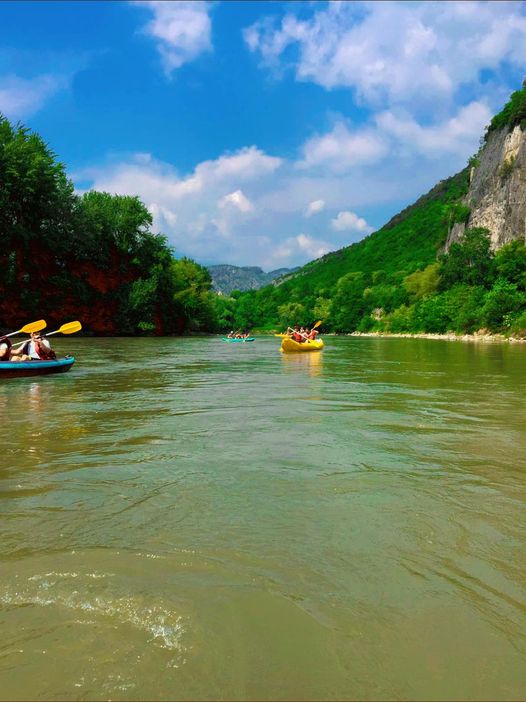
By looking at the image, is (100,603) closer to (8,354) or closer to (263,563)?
(263,563)

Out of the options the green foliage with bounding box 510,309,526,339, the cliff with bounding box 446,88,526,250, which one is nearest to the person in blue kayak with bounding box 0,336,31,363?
the green foliage with bounding box 510,309,526,339

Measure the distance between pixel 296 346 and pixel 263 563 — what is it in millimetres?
22161

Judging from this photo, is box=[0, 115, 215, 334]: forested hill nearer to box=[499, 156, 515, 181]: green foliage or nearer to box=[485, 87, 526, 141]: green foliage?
box=[499, 156, 515, 181]: green foliage

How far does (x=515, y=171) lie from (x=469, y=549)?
206ft

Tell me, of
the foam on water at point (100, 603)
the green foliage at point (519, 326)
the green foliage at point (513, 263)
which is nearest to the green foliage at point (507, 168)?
the green foliage at point (513, 263)

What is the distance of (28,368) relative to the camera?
13.4 metres

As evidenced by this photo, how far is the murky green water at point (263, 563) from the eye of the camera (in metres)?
2.07

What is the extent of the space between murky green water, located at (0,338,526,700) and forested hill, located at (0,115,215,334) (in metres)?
38.0

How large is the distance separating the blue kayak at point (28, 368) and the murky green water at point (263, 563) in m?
6.72

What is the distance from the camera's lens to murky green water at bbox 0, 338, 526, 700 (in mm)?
2072

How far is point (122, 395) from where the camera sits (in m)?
10.5

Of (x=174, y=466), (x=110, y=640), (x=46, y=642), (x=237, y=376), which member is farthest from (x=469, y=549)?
(x=237, y=376)

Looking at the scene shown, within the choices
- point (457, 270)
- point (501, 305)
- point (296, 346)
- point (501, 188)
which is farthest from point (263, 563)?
point (457, 270)

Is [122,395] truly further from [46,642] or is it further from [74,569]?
[46,642]
